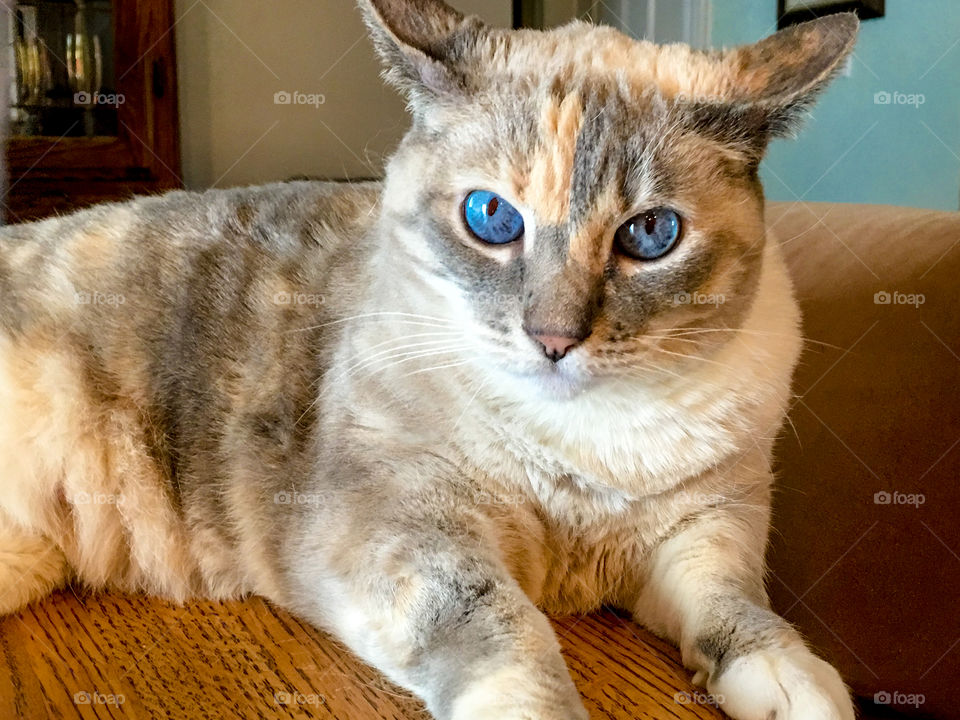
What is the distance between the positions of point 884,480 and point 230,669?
4.63ft

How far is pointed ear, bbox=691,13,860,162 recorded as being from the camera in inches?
46.5

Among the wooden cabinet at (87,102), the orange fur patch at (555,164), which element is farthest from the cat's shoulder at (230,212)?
the wooden cabinet at (87,102)

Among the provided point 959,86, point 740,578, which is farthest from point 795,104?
point 959,86

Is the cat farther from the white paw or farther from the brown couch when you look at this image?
the brown couch

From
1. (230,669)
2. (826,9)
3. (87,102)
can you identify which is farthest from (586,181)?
(87,102)

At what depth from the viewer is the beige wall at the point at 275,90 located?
333cm

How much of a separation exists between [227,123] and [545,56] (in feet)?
8.01

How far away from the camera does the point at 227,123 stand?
11.2 feet

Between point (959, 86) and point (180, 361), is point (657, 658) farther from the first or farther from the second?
point (959, 86)

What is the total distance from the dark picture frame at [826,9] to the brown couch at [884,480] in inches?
39.2

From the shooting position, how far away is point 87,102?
3.11 meters

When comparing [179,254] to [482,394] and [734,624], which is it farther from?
[734,624]

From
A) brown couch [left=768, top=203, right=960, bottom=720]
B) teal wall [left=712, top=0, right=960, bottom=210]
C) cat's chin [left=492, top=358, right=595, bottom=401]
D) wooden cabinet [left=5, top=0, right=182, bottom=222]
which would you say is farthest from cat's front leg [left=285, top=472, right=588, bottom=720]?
wooden cabinet [left=5, top=0, right=182, bottom=222]

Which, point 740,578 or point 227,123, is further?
point 227,123
